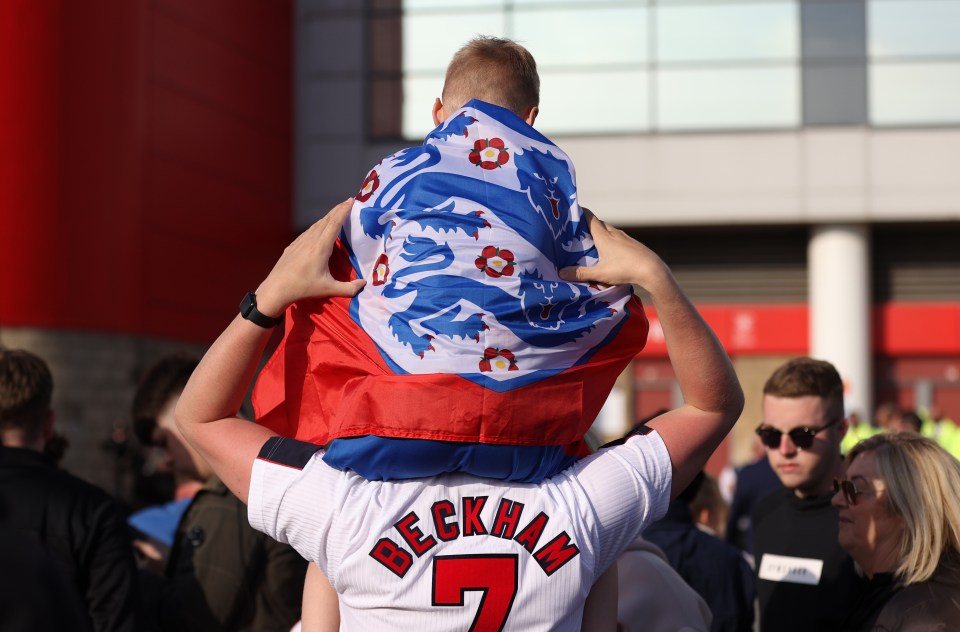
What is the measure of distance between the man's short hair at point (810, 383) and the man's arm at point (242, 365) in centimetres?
286

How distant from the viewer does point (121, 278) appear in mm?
17094

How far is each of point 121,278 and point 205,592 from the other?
13.9 m

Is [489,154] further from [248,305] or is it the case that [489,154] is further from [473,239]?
[248,305]

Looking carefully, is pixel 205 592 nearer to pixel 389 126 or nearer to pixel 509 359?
pixel 509 359

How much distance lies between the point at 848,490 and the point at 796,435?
3.71ft

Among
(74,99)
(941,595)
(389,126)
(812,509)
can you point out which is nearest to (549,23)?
(389,126)

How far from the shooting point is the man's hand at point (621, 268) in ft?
7.61

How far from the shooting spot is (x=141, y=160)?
1756cm

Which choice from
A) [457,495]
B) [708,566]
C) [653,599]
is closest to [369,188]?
[457,495]

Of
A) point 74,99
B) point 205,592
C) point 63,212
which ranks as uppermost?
point 74,99

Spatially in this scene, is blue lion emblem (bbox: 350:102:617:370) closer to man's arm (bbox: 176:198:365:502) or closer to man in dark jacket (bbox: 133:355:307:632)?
man's arm (bbox: 176:198:365:502)

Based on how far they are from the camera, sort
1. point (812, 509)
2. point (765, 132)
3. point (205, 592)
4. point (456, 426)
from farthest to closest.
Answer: point (765, 132), point (812, 509), point (205, 592), point (456, 426)

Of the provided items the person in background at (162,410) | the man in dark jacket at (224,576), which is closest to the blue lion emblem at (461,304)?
the man in dark jacket at (224,576)

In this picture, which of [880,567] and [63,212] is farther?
[63,212]
